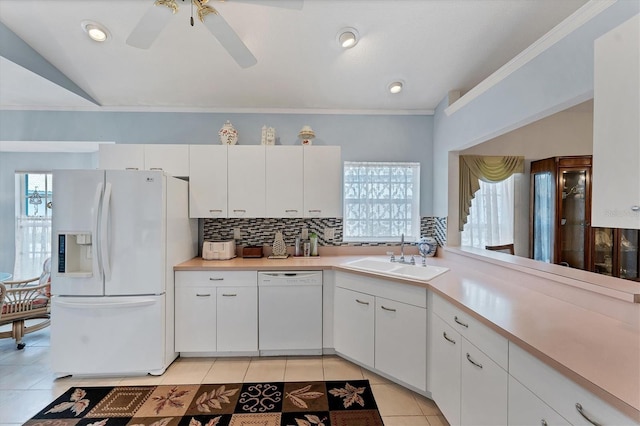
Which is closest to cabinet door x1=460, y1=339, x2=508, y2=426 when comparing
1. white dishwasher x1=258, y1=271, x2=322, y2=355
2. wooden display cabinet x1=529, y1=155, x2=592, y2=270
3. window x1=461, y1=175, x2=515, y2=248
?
white dishwasher x1=258, y1=271, x2=322, y2=355

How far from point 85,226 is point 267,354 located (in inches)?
75.7

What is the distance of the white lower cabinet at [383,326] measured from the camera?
6.64ft

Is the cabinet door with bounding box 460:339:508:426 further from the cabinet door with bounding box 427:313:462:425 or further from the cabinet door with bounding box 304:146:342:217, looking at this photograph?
the cabinet door with bounding box 304:146:342:217

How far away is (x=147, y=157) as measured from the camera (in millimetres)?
2807

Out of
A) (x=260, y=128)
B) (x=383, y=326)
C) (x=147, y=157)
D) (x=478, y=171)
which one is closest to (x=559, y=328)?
(x=383, y=326)

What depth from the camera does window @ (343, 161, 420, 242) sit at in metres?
3.18

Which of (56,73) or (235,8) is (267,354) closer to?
(235,8)

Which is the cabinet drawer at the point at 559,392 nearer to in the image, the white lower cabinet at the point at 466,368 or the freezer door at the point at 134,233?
the white lower cabinet at the point at 466,368

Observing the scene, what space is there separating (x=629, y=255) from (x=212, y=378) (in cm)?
384

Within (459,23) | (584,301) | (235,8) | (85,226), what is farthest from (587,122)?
(85,226)

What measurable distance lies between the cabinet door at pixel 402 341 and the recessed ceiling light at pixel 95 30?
10.0 ft

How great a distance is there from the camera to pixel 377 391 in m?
2.14

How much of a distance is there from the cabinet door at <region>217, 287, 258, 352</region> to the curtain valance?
2252 millimetres

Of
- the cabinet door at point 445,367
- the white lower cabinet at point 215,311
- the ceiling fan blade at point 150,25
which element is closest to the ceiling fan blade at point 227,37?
the ceiling fan blade at point 150,25
